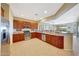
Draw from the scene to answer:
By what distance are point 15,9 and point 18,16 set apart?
0.43ft

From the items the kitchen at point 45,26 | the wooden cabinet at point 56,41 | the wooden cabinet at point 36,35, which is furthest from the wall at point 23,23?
the wooden cabinet at point 56,41

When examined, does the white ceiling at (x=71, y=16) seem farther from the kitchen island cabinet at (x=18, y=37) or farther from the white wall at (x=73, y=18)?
the kitchen island cabinet at (x=18, y=37)

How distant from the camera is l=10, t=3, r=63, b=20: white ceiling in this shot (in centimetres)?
220

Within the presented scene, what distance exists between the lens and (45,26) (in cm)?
229

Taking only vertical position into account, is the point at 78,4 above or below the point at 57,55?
above

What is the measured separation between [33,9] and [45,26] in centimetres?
37

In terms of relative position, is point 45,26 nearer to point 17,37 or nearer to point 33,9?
point 33,9

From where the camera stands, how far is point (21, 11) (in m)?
2.24

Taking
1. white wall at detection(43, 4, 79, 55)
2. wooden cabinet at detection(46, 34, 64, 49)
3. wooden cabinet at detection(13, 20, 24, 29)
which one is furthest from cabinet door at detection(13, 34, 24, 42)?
white wall at detection(43, 4, 79, 55)

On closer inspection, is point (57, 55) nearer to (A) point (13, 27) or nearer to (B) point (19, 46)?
(B) point (19, 46)

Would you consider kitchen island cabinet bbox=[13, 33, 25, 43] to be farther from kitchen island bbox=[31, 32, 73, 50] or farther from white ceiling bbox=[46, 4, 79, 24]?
white ceiling bbox=[46, 4, 79, 24]

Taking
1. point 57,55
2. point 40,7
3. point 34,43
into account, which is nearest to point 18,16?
point 40,7

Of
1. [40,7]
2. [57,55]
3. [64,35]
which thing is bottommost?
[57,55]

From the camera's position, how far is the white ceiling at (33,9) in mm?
2199
